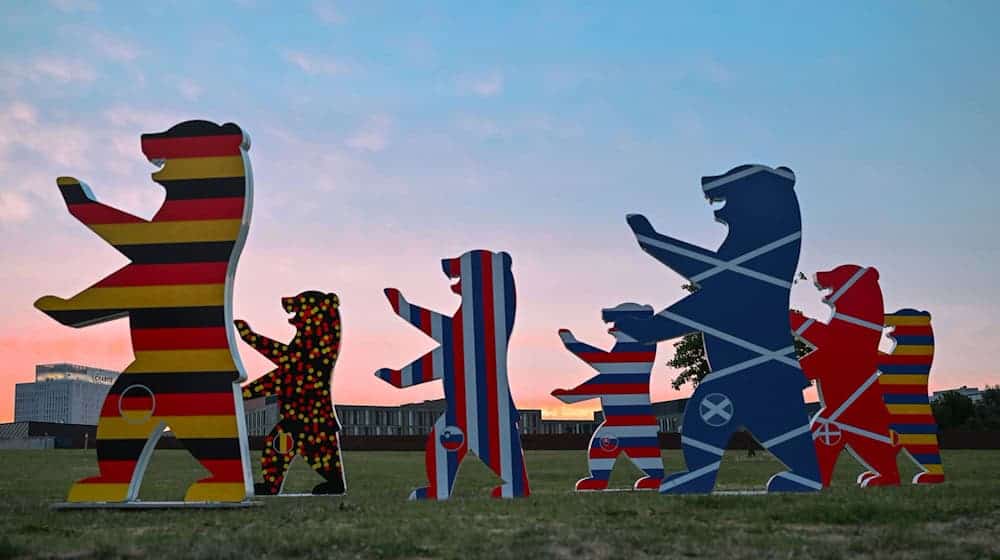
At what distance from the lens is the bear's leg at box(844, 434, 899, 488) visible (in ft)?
44.0

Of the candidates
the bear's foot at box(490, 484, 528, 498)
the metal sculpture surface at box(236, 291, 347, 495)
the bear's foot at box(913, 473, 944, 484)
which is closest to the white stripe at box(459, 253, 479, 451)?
the bear's foot at box(490, 484, 528, 498)

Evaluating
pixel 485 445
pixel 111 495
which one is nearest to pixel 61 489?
pixel 111 495

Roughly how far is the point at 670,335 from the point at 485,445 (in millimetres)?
2630

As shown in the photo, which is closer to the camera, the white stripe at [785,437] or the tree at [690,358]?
the white stripe at [785,437]

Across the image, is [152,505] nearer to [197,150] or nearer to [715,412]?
[197,150]

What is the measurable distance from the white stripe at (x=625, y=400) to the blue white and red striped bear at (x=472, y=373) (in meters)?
2.33

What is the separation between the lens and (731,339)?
12.0m

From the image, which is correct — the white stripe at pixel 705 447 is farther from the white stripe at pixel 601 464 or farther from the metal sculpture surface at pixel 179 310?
the metal sculpture surface at pixel 179 310

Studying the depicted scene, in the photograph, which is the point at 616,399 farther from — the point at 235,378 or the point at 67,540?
the point at 67,540

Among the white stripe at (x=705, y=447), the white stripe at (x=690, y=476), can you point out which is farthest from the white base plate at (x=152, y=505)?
the white stripe at (x=705, y=447)

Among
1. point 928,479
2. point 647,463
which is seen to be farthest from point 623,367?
point 928,479

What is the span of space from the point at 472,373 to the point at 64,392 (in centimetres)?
11237

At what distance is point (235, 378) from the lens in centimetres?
1070

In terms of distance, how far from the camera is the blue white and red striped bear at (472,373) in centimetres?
1173
